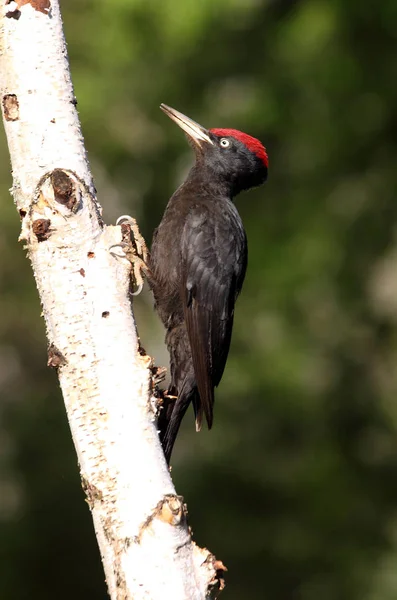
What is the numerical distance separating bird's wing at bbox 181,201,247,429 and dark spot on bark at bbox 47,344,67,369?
163 centimetres

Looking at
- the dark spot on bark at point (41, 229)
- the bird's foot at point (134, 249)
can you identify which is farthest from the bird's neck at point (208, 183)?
the dark spot on bark at point (41, 229)

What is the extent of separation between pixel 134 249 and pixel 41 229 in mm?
938

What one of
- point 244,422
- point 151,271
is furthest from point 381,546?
point 151,271

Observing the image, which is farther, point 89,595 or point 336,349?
point 336,349

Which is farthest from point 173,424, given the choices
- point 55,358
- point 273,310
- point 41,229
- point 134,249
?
point 273,310

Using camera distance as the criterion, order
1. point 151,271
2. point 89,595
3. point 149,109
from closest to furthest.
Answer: point 151,271 → point 89,595 → point 149,109

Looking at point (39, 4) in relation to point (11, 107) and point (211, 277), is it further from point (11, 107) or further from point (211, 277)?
point (211, 277)

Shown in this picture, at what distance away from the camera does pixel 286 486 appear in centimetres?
Result: 914

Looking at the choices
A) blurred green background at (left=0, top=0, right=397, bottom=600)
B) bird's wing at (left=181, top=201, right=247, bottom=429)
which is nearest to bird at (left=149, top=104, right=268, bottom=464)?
bird's wing at (left=181, top=201, right=247, bottom=429)

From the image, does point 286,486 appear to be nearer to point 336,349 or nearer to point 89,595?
point 336,349

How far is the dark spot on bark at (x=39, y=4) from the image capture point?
3.33 m

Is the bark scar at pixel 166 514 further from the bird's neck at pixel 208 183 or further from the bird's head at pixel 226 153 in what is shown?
the bird's head at pixel 226 153

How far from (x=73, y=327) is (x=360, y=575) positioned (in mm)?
6687

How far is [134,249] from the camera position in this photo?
412cm
